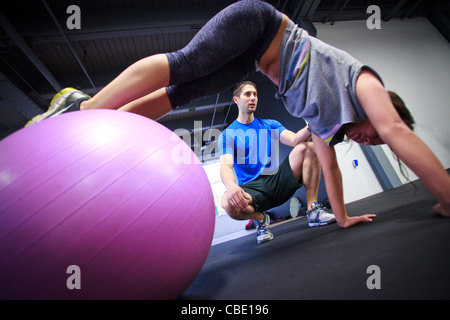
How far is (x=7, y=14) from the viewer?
2.91m

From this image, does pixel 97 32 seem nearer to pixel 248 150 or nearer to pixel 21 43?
pixel 21 43

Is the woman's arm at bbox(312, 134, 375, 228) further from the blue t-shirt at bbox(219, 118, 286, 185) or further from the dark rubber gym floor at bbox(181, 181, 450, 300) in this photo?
the blue t-shirt at bbox(219, 118, 286, 185)

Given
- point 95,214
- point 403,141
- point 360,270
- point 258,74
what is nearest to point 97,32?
point 258,74

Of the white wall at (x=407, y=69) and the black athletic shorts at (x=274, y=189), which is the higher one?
the white wall at (x=407, y=69)

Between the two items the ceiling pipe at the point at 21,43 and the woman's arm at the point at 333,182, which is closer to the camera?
the woman's arm at the point at 333,182

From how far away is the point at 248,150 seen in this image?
7.14ft

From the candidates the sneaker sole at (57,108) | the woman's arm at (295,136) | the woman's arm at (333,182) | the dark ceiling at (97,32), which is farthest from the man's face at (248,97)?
the dark ceiling at (97,32)

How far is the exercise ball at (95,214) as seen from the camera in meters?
0.47

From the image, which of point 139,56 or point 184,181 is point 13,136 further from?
point 139,56

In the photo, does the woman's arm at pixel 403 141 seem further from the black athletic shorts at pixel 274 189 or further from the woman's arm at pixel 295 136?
the black athletic shorts at pixel 274 189

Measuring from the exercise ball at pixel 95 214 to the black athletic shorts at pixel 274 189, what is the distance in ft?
3.81

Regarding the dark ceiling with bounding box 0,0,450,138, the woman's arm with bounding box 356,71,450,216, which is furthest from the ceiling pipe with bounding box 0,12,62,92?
the woman's arm with bounding box 356,71,450,216
